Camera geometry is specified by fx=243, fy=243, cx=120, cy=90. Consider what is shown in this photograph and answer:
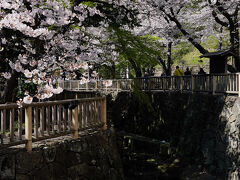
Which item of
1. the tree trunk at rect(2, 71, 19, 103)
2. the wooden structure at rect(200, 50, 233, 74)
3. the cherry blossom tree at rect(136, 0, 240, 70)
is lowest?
the tree trunk at rect(2, 71, 19, 103)

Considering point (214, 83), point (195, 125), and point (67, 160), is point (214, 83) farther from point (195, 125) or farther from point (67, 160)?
point (67, 160)

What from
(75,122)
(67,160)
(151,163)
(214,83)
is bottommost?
(151,163)

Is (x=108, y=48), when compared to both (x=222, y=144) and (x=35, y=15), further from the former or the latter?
(x=222, y=144)

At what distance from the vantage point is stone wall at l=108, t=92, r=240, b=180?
9328 mm

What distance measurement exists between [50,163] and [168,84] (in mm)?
10782

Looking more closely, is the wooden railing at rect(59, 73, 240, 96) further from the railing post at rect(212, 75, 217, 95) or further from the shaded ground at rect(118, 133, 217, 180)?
the shaded ground at rect(118, 133, 217, 180)

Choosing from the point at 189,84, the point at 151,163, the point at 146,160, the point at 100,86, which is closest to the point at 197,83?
the point at 189,84

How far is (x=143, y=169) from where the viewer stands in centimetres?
1195

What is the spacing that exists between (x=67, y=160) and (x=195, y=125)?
8.06m

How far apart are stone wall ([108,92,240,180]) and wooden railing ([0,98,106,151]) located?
3088 millimetres

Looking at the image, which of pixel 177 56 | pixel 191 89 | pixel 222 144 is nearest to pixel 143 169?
pixel 222 144

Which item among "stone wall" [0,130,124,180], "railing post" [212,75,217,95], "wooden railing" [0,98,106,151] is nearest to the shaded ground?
"railing post" [212,75,217,95]

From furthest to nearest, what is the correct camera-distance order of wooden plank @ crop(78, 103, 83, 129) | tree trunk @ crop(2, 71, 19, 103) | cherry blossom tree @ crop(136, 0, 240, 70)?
cherry blossom tree @ crop(136, 0, 240, 70) → tree trunk @ crop(2, 71, 19, 103) → wooden plank @ crop(78, 103, 83, 129)

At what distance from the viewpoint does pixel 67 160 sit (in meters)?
5.77
